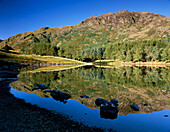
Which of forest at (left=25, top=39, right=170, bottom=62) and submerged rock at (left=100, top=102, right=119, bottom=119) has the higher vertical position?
forest at (left=25, top=39, right=170, bottom=62)

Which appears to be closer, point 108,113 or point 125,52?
point 108,113

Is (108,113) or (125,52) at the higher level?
(125,52)

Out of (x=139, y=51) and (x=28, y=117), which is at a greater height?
(x=139, y=51)

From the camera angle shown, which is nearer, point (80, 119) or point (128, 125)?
point (128, 125)

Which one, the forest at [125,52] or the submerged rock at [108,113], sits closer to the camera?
the submerged rock at [108,113]

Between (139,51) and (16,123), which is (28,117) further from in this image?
(139,51)

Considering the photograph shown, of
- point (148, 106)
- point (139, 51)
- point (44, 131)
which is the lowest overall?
point (148, 106)

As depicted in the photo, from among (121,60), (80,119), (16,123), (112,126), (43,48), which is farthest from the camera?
(43,48)

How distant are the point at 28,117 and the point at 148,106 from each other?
17.0 meters

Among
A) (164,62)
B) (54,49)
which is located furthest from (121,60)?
(54,49)

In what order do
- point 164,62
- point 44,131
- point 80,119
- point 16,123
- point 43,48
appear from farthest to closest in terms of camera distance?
1. point 43,48
2. point 164,62
3. point 80,119
4. point 16,123
5. point 44,131

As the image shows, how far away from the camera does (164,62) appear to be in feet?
385

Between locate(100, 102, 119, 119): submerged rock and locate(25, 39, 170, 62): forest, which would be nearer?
locate(100, 102, 119, 119): submerged rock

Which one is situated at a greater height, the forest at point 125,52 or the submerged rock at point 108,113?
the forest at point 125,52
